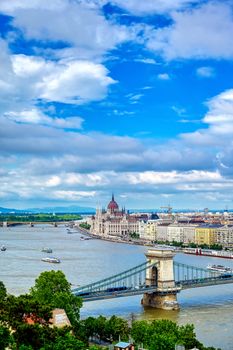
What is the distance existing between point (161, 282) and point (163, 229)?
5312 centimetres

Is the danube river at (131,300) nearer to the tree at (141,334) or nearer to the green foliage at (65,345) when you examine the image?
the tree at (141,334)

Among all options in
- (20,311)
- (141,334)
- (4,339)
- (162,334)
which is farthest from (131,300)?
(4,339)

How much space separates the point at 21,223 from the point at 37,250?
235 ft

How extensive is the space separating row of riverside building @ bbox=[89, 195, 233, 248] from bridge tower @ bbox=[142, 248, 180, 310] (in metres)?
37.4

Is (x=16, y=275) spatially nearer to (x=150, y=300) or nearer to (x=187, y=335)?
(x=150, y=300)

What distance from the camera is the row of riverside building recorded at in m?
68.3

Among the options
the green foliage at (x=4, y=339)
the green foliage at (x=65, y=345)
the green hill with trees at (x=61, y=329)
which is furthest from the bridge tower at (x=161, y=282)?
the green foliage at (x=4, y=339)

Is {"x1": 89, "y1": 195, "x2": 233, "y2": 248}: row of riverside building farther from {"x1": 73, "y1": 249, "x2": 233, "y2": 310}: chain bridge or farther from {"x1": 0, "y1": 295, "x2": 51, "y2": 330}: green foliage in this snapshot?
{"x1": 0, "y1": 295, "x2": 51, "y2": 330}: green foliage

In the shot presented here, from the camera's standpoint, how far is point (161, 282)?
26.7m

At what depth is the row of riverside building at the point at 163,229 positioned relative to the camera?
68312mm

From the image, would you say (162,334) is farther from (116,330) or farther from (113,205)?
(113,205)

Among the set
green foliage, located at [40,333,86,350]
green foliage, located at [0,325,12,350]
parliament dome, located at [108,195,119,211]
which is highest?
parliament dome, located at [108,195,119,211]

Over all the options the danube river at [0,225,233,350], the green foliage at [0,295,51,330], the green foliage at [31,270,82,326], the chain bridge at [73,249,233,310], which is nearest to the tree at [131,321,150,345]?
the green foliage at [31,270,82,326]

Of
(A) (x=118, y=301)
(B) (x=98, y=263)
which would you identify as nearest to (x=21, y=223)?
(B) (x=98, y=263)
